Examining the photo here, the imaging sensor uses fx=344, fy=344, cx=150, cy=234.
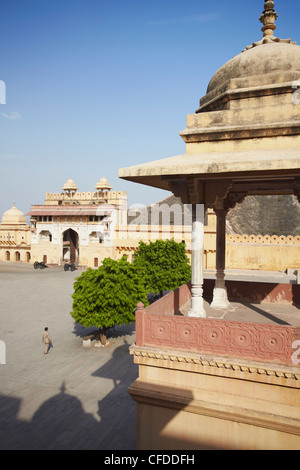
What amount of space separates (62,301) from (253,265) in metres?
19.7

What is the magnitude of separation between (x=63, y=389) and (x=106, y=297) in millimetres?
4074

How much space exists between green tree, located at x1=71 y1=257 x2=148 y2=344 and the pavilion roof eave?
847cm

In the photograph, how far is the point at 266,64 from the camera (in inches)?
282

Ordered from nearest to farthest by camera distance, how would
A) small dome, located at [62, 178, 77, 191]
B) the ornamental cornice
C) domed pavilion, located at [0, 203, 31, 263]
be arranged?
the ornamental cornice, domed pavilion, located at [0, 203, 31, 263], small dome, located at [62, 178, 77, 191]

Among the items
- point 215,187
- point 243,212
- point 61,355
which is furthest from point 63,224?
point 243,212

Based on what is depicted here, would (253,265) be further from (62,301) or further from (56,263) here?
(56,263)

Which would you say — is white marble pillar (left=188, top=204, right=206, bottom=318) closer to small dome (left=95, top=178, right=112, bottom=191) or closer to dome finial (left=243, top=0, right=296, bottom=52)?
dome finial (left=243, top=0, right=296, bottom=52)

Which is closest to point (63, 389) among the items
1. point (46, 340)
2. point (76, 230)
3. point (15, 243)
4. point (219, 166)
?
point (46, 340)

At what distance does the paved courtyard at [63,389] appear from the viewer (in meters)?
8.67

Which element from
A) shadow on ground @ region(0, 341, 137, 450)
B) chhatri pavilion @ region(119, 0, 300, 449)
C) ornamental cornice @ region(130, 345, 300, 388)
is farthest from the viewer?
shadow on ground @ region(0, 341, 137, 450)

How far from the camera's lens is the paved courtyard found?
8672 mm

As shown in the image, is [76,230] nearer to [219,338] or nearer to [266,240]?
[266,240]

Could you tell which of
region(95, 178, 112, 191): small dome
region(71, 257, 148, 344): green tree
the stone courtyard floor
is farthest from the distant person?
region(95, 178, 112, 191): small dome

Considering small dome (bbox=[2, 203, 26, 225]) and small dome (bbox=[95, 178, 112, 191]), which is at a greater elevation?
small dome (bbox=[95, 178, 112, 191])
